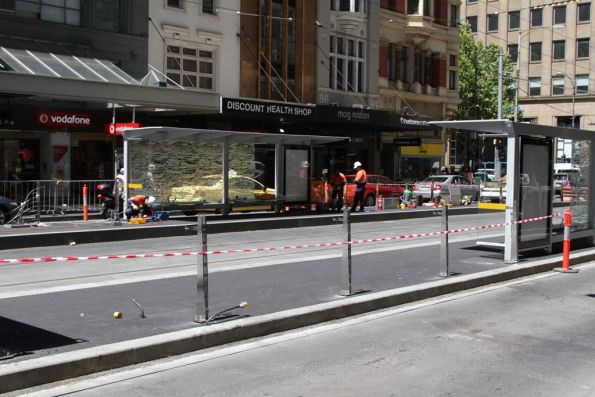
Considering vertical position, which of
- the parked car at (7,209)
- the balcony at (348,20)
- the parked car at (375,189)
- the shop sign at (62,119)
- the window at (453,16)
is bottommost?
the parked car at (7,209)

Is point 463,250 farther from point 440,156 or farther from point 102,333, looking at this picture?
point 440,156

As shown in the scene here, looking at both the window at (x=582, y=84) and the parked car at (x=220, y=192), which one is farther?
the window at (x=582, y=84)

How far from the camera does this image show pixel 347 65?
40.3 meters

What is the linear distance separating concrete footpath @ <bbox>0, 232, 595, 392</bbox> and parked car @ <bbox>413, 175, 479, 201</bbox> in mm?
19113

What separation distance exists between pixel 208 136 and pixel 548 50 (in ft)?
209

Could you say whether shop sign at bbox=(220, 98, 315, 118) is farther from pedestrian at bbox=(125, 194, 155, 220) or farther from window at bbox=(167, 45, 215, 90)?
pedestrian at bbox=(125, 194, 155, 220)

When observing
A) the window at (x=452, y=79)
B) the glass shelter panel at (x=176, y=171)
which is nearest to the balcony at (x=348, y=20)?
the window at (x=452, y=79)

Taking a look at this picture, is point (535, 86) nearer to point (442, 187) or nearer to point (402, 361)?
point (442, 187)

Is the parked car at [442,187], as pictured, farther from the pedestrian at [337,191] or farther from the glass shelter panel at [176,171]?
the glass shelter panel at [176,171]

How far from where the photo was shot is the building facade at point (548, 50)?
71.9 meters

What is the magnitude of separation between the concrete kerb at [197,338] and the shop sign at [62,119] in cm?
1895

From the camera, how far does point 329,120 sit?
110ft

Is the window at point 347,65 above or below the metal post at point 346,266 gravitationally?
above

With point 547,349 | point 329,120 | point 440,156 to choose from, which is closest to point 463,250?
point 547,349
